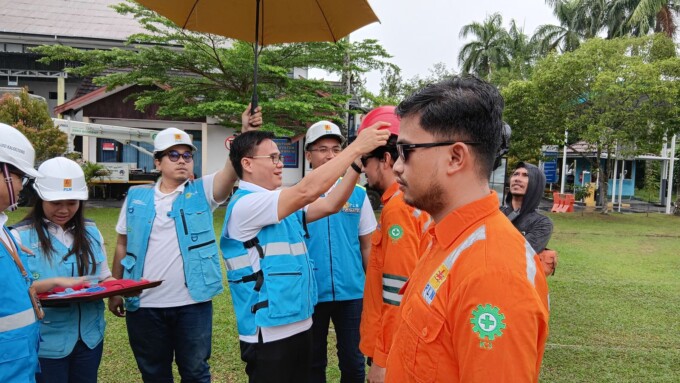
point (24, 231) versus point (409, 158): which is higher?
point (409, 158)

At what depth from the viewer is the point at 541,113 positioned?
626 inches

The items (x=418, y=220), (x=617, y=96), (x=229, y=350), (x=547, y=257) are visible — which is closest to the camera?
(x=418, y=220)

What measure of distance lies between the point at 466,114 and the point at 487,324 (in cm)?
58

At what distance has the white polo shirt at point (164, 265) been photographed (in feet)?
9.32

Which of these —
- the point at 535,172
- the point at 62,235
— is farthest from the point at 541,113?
the point at 62,235

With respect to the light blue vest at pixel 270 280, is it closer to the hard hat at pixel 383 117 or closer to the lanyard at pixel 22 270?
the hard hat at pixel 383 117

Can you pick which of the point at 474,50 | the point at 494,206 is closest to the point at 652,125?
the point at 494,206

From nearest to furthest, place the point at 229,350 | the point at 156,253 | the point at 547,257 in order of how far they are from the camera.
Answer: the point at 156,253 < the point at 547,257 < the point at 229,350

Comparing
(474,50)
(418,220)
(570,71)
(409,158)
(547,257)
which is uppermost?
(474,50)

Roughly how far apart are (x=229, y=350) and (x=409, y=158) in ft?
11.4

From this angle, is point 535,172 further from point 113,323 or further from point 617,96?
point 617,96

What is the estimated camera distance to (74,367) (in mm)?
2531

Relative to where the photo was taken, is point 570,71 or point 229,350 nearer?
point 229,350

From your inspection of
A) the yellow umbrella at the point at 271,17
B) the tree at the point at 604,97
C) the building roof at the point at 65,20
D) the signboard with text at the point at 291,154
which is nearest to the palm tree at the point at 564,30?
the tree at the point at 604,97
